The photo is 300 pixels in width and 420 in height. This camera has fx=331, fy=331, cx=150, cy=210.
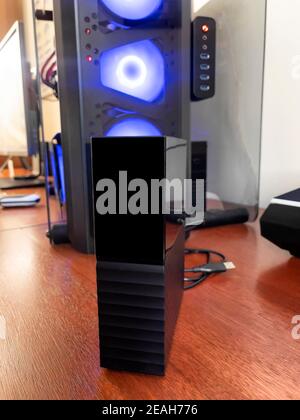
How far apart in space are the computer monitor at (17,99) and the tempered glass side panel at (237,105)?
0.67 meters

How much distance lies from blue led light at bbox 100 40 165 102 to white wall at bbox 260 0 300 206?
351 mm

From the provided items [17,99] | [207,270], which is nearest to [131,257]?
[207,270]

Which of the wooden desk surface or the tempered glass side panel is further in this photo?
the tempered glass side panel

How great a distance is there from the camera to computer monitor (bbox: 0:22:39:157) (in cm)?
121

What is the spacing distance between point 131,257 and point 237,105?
2.20ft

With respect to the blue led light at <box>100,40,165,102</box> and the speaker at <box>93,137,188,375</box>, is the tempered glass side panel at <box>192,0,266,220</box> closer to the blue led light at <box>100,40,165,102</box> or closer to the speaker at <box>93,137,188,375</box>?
the blue led light at <box>100,40,165,102</box>

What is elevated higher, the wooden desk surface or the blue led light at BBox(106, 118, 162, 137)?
the blue led light at BBox(106, 118, 162, 137)

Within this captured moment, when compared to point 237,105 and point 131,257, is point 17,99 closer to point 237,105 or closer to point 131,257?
point 237,105

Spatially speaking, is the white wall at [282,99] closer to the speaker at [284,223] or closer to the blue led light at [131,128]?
the speaker at [284,223]

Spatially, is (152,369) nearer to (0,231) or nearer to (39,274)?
(39,274)

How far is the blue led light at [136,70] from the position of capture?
22.3 inches

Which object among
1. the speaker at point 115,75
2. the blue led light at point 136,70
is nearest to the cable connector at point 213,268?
the speaker at point 115,75

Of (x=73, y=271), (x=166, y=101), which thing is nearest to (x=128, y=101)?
(x=166, y=101)

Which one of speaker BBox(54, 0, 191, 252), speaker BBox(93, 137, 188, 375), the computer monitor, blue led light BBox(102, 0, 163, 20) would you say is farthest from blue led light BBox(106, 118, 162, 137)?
the computer monitor
